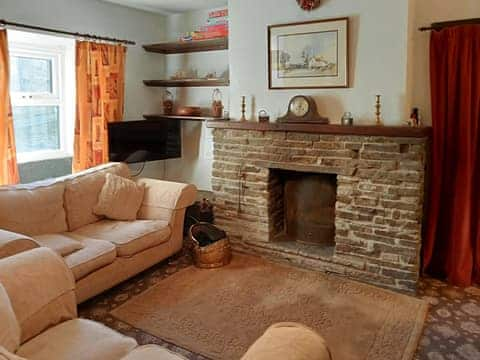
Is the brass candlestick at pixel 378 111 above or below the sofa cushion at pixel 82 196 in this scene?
above

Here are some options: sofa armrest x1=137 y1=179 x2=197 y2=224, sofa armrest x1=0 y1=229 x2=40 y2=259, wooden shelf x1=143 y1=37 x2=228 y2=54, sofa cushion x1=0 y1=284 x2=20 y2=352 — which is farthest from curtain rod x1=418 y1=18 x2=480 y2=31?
sofa cushion x1=0 y1=284 x2=20 y2=352

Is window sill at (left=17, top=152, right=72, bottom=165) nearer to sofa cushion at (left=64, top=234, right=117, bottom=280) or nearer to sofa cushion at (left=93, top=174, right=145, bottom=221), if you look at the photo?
sofa cushion at (left=93, top=174, right=145, bottom=221)

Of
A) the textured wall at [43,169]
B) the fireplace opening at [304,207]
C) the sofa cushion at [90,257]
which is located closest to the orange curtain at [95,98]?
the textured wall at [43,169]

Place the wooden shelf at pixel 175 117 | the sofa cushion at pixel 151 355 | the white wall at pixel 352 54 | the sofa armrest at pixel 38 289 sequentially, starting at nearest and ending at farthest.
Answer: the sofa cushion at pixel 151 355
the sofa armrest at pixel 38 289
the white wall at pixel 352 54
the wooden shelf at pixel 175 117

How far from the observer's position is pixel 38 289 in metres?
1.81

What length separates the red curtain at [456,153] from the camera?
9.95 ft

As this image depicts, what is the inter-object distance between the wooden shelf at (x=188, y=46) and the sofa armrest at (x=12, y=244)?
8.76 ft

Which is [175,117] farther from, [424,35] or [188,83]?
[424,35]

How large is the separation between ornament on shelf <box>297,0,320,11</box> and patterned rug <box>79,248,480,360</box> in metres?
2.35

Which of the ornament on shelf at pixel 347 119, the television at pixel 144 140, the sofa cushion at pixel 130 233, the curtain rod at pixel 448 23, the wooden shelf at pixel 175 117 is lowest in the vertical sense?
the sofa cushion at pixel 130 233

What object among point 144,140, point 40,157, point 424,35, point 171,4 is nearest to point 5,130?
point 40,157

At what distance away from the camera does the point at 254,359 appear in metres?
1.26

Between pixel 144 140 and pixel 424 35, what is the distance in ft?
8.91

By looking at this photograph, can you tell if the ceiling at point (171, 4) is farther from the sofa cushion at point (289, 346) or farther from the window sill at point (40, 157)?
the sofa cushion at point (289, 346)
